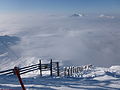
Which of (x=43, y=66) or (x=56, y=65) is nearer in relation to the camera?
(x=43, y=66)

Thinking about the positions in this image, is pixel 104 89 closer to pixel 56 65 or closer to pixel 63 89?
pixel 63 89

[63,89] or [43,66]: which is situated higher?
[43,66]

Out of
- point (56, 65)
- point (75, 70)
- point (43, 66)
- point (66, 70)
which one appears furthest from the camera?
point (75, 70)

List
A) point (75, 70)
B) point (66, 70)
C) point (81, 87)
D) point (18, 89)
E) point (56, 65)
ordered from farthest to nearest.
Answer: point (75, 70) → point (66, 70) → point (56, 65) → point (81, 87) → point (18, 89)

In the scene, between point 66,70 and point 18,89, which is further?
point 66,70

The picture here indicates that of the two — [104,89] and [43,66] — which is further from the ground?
[43,66]

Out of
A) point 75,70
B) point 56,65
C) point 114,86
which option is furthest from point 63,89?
point 75,70

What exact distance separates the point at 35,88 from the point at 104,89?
386 cm

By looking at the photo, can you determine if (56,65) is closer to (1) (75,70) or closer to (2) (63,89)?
(1) (75,70)

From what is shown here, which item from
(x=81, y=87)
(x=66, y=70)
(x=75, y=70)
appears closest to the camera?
(x=81, y=87)

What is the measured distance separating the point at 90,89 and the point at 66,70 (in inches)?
788

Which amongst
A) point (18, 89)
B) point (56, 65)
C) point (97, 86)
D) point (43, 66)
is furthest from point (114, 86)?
point (56, 65)

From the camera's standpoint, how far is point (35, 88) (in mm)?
13844

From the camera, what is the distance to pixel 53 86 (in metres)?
14.8
